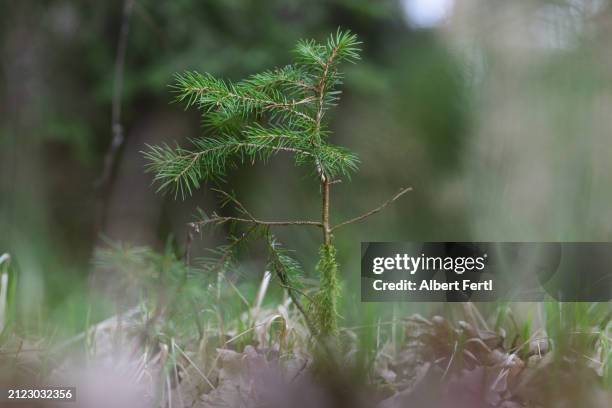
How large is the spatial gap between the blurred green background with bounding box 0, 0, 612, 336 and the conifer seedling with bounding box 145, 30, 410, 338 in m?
0.37

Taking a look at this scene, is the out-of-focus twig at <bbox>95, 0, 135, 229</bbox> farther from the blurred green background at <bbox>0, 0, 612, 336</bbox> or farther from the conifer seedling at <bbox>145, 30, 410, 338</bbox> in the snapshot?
the conifer seedling at <bbox>145, 30, 410, 338</bbox>

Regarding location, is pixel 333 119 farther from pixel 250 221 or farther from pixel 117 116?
pixel 250 221

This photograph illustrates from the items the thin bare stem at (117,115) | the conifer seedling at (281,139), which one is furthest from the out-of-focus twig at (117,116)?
the conifer seedling at (281,139)

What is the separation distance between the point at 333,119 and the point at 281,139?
137 cm

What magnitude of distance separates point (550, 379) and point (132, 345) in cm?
55

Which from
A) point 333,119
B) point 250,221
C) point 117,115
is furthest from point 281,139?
point 333,119

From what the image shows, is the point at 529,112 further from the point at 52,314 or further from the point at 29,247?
the point at 29,247

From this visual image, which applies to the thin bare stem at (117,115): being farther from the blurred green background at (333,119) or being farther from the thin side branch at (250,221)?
the thin side branch at (250,221)

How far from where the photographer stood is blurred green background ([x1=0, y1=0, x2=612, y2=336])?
1176 mm

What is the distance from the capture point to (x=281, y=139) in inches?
30.1

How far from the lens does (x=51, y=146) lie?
2398 millimetres

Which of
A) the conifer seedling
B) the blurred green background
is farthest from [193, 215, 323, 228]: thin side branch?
the blurred green background

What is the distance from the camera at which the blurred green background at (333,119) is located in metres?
1.18

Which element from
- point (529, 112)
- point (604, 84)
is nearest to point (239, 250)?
point (604, 84)
